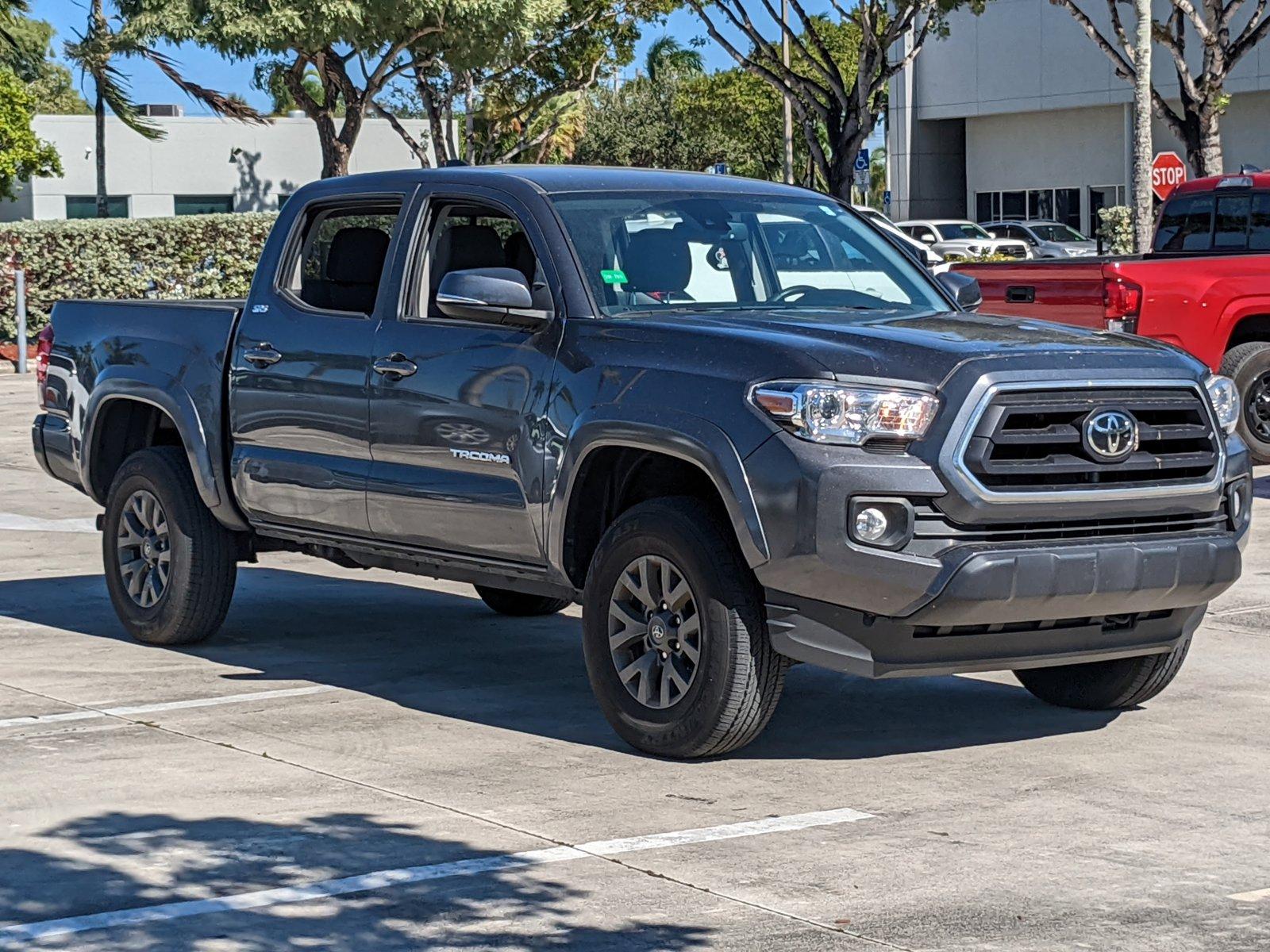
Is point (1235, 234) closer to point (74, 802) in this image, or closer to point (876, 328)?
point (876, 328)

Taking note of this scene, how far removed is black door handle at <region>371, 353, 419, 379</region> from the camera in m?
7.56

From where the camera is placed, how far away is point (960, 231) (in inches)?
1837

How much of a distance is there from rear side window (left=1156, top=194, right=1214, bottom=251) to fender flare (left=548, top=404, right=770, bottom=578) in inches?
394

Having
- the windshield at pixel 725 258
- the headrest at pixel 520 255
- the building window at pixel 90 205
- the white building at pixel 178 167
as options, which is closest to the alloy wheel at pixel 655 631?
the windshield at pixel 725 258

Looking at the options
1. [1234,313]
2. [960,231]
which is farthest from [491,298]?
[960,231]

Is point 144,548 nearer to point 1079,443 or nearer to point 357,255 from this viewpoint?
point 357,255

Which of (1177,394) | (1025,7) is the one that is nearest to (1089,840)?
(1177,394)

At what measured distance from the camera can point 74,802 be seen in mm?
6141

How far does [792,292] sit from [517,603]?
9.55 ft

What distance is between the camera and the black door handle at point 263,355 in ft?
27.0

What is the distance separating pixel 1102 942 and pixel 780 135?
71637 millimetres

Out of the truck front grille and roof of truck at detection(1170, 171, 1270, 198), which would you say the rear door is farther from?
roof of truck at detection(1170, 171, 1270, 198)

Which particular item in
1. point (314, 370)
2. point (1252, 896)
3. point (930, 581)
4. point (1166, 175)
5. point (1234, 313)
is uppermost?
point (1166, 175)

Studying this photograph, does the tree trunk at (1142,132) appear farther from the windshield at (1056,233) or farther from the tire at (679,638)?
the tire at (679,638)
